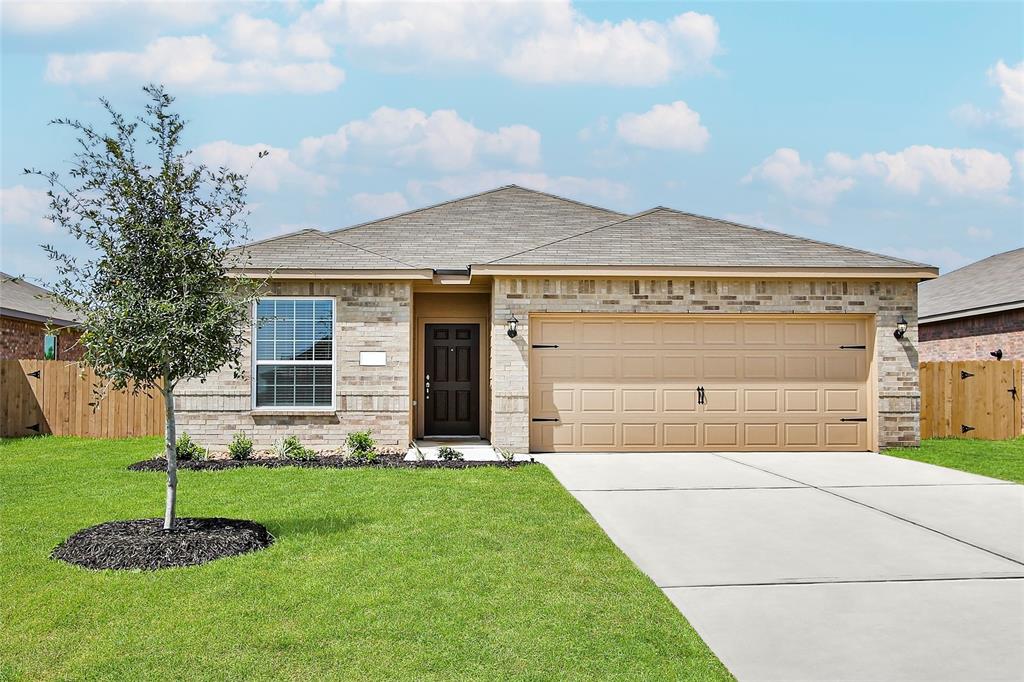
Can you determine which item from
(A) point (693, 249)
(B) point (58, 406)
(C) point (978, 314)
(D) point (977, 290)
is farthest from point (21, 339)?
(D) point (977, 290)

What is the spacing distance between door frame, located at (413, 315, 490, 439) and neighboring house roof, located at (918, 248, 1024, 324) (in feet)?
38.8

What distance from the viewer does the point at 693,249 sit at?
40.6 feet

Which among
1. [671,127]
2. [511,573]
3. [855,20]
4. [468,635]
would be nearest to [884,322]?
[855,20]

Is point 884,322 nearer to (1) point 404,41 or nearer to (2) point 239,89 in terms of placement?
(1) point 404,41

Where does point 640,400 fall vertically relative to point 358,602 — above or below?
above

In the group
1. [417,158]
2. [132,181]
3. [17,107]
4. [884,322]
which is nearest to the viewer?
[132,181]

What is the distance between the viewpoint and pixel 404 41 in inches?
547

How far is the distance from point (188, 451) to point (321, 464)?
6.95 feet

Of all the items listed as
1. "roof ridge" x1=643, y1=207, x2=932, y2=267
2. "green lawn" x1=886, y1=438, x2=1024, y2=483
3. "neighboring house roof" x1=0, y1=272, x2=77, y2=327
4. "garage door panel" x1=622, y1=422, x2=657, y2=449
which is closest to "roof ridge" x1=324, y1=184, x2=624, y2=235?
"roof ridge" x1=643, y1=207, x2=932, y2=267

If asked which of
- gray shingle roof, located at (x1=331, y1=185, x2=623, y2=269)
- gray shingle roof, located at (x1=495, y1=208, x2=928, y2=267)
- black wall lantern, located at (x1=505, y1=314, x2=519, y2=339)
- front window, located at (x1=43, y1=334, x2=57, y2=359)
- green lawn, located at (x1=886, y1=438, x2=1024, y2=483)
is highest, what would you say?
gray shingle roof, located at (x1=331, y1=185, x2=623, y2=269)

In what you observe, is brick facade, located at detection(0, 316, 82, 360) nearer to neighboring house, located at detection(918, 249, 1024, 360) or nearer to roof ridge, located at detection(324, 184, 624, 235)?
roof ridge, located at detection(324, 184, 624, 235)

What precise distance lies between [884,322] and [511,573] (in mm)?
9595

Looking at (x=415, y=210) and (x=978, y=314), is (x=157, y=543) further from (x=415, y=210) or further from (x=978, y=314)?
(x=978, y=314)

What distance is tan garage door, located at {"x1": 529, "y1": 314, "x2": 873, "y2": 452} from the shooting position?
12.0 metres
